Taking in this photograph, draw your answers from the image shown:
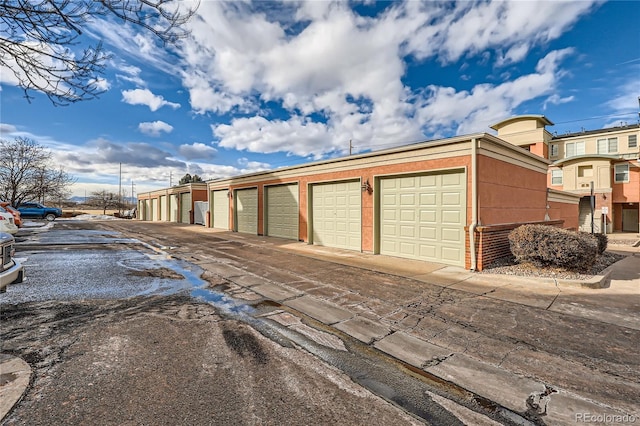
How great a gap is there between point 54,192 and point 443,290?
39.6 m

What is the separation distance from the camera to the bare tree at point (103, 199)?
5752cm

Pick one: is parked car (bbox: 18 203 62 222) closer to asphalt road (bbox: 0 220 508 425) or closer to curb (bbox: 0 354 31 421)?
asphalt road (bbox: 0 220 508 425)

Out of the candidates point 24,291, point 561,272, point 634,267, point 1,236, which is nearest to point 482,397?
point 561,272

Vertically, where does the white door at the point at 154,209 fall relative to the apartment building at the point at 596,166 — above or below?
below

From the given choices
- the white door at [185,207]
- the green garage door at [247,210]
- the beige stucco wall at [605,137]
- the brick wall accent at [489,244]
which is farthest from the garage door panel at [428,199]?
the beige stucco wall at [605,137]

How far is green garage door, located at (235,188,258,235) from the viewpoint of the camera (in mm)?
17562

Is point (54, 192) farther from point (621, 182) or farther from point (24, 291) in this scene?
point (621, 182)

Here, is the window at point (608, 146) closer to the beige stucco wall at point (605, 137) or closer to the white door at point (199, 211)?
the beige stucco wall at point (605, 137)

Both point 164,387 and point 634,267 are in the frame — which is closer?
point 164,387

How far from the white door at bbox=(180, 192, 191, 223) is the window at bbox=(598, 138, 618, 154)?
139 feet

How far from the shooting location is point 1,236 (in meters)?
4.59

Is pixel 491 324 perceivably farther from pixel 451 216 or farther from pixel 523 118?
pixel 523 118

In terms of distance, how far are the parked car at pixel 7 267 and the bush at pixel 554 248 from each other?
1048 centimetres

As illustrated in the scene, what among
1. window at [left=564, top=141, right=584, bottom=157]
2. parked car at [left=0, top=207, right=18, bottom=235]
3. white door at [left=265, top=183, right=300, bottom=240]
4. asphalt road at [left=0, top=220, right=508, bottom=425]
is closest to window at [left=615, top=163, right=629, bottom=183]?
window at [left=564, top=141, right=584, bottom=157]
